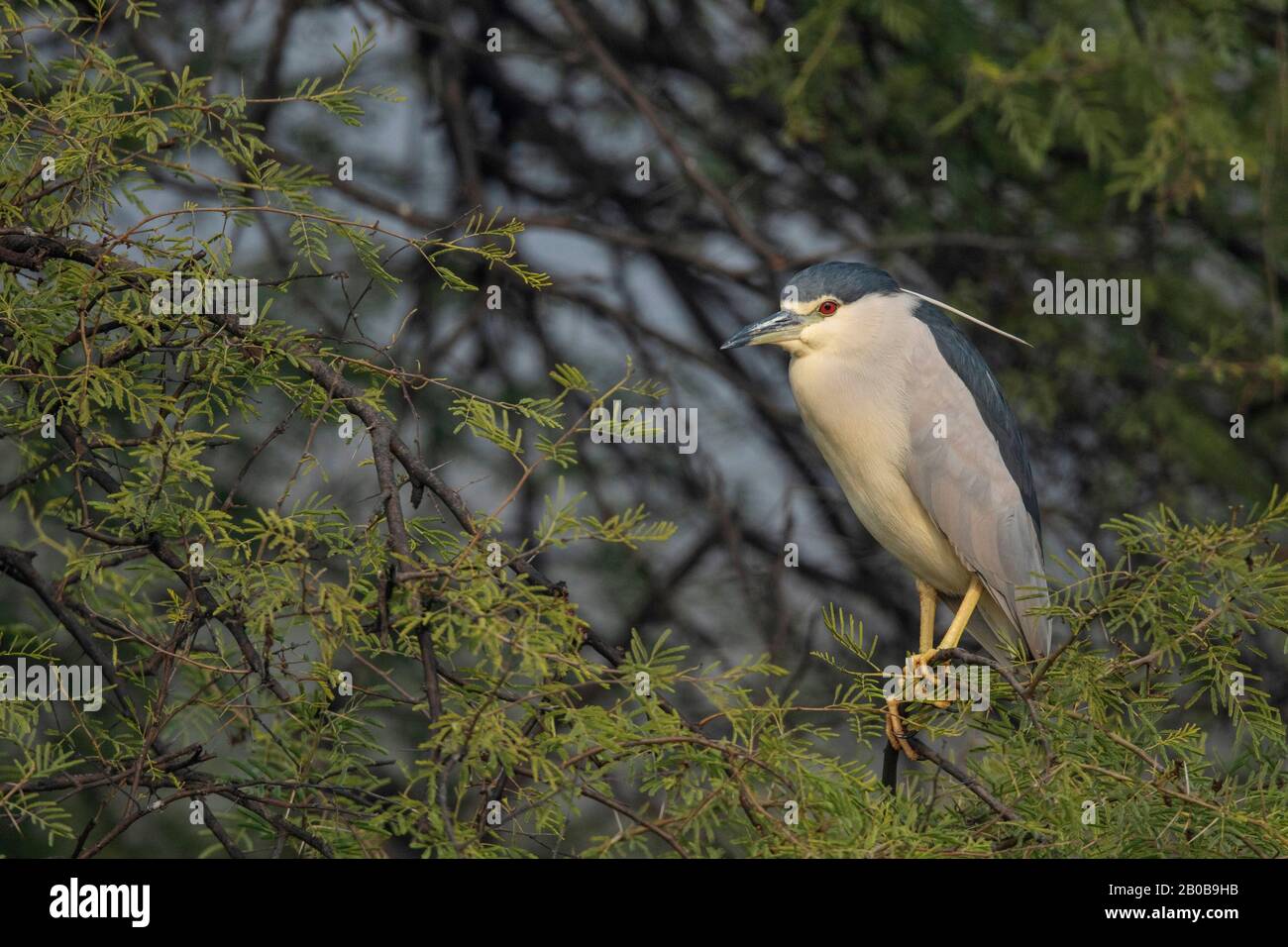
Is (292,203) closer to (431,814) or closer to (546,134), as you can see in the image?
(431,814)

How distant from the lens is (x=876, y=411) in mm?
2910

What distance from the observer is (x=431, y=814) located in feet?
4.38

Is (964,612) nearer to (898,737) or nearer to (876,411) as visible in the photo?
(876,411)

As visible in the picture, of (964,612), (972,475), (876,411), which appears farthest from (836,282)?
(964,612)

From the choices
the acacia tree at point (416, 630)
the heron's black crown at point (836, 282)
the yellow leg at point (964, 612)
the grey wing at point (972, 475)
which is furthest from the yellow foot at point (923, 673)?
the heron's black crown at point (836, 282)

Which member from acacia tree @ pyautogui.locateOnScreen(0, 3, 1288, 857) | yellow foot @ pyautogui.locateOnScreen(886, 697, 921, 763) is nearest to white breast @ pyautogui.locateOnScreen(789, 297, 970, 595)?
yellow foot @ pyautogui.locateOnScreen(886, 697, 921, 763)

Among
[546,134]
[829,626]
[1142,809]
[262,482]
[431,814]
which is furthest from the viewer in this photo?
[546,134]

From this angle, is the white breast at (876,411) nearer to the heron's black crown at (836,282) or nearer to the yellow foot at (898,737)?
the heron's black crown at (836,282)

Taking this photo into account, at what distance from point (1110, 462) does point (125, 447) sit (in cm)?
324

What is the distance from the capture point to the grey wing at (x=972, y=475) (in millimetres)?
2922

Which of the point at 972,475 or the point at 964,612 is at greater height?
the point at 972,475

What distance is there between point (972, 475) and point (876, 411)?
11.0 inches

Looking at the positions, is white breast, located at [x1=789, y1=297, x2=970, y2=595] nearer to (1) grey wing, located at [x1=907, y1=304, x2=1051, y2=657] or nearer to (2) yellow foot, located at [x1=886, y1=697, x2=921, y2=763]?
(1) grey wing, located at [x1=907, y1=304, x2=1051, y2=657]
